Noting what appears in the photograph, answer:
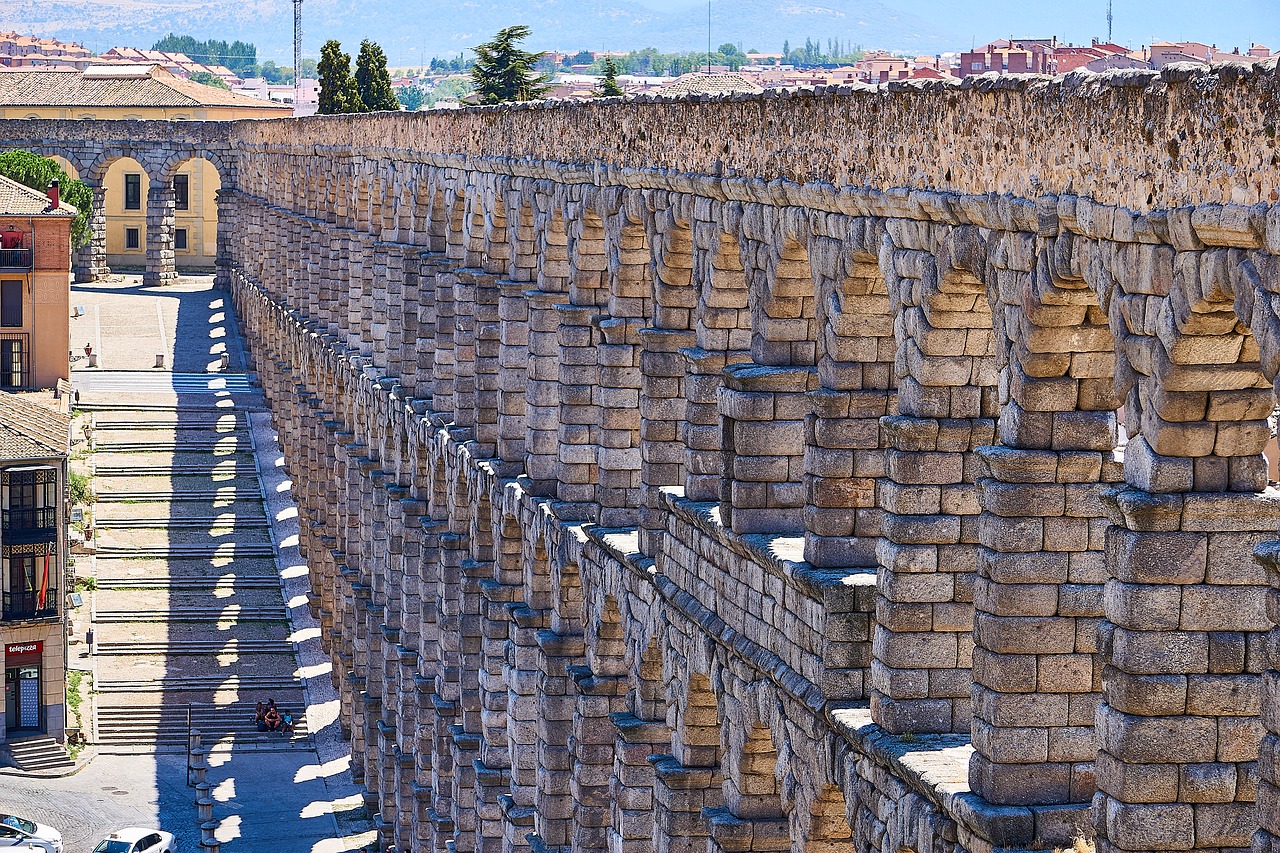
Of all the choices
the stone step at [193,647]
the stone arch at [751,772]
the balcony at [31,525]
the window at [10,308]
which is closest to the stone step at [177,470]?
the window at [10,308]

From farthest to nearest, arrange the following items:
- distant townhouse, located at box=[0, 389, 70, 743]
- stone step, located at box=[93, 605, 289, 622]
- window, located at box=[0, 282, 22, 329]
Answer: window, located at box=[0, 282, 22, 329]
stone step, located at box=[93, 605, 289, 622]
distant townhouse, located at box=[0, 389, 70, 743]

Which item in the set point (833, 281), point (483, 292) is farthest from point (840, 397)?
point (483, 292)

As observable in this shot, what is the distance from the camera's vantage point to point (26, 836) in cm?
5062

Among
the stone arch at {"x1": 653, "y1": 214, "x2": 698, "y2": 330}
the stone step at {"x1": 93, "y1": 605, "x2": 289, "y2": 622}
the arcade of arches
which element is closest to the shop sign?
the stone step at {"x1": 93, "y1": 605, "x2": 289, "y2": 622}

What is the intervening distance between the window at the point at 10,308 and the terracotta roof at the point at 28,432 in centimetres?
1397

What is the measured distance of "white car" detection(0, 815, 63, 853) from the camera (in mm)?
50125

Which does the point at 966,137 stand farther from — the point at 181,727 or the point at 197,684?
the point at 197,684

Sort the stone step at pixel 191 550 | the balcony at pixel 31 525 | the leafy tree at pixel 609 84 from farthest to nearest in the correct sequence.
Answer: the leafy tree at pixel 609 84 < the stone step at pixel 191 550 < the balcony at pixel 31 525

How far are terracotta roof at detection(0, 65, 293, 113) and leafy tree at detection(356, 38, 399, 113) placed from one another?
92.8 ft

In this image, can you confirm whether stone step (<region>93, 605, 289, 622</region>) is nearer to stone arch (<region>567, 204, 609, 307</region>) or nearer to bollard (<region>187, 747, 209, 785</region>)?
bollard (<region>187, 747, 209, 785</region>)

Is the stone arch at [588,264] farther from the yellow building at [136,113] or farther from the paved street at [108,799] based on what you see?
the yellow building at [136,113]

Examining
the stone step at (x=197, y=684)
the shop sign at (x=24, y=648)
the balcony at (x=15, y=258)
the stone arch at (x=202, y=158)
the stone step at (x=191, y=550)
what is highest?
the stone arch at (x=202, y=158)

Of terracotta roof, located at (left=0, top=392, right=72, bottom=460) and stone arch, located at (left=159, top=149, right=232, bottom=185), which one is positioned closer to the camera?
terracotta roof, located at (left=0, top=392, right=72, bottom=460)

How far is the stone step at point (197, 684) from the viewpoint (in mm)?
64062
